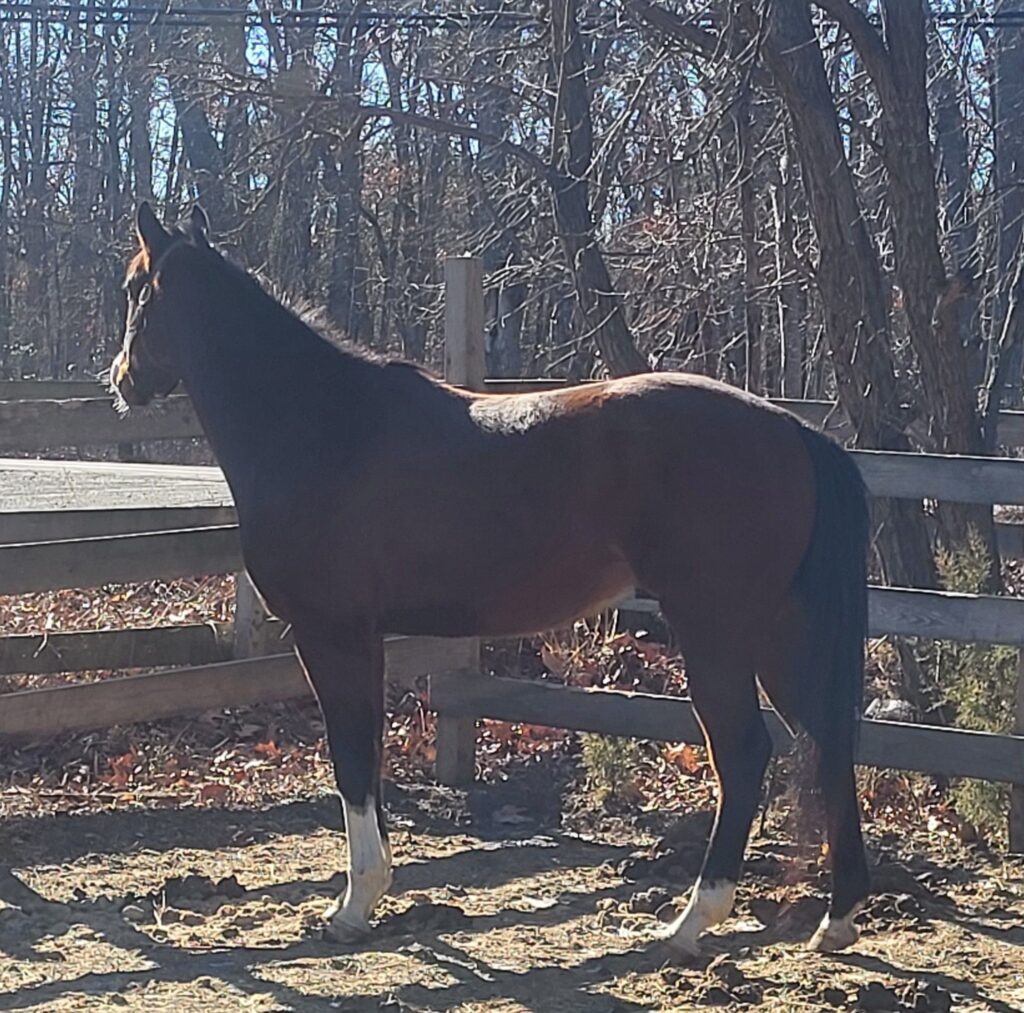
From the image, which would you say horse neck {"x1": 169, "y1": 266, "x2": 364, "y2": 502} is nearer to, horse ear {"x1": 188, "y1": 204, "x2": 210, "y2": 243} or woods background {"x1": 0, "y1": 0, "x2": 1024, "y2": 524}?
horse ear {"x1": 188, "y1": 204, "x2": 210, "y2": 243}

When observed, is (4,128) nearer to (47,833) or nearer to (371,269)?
(371,269)

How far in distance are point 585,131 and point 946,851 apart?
5.58 metres

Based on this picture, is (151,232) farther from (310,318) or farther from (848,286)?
(848,286)

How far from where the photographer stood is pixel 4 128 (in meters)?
22.8

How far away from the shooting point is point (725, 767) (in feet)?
14.8

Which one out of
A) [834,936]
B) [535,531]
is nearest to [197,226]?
[535,531]

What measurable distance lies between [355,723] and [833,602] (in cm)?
157

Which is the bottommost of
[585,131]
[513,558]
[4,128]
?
[513,558]

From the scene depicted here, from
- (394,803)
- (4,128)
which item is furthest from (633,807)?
(4,128)

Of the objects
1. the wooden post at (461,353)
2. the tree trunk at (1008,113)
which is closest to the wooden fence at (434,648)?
the wooden post at (461,353)

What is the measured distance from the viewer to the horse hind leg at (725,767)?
175 inches

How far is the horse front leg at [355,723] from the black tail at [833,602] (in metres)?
1.37

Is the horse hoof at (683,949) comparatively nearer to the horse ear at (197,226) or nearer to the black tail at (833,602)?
the black tail at (833,602)

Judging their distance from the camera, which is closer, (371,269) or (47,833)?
(47,833)
